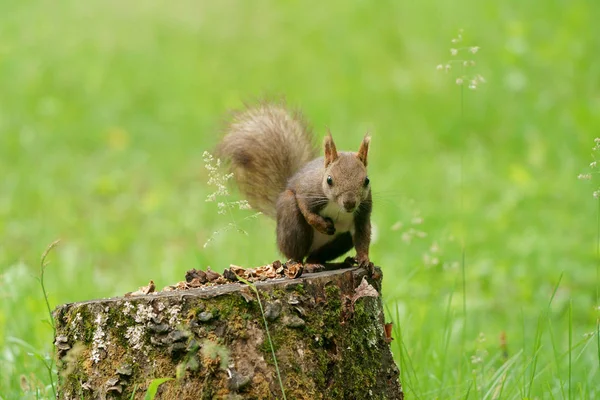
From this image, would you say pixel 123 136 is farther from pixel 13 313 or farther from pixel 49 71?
pixel 13 313

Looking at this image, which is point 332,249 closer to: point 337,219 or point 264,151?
point 337,219

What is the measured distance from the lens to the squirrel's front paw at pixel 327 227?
295 centimetres

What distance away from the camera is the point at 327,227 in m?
2.95

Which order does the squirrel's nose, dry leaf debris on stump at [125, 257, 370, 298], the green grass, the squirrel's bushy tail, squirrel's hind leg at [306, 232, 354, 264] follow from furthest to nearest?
1. the green grass
2. the squirrel's bushy tail
3. squirrel's hind leg at [306, 232, 354, 264]
4. the squirrel's nose
5. dry leaf debris on stump at [125, 257, 370, 298]

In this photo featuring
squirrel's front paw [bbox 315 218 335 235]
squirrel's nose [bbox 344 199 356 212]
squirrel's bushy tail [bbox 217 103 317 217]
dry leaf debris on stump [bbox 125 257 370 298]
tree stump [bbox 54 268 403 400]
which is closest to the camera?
tree stump [bbox 54 268 403 400]

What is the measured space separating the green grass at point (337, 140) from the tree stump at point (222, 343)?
2.84ft

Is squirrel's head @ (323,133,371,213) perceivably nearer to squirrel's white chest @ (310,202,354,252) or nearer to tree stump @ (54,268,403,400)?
squirrel's white chest @ (310,202,354,252)

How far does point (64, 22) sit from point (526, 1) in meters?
5.30

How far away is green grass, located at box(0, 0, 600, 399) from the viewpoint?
5.26m

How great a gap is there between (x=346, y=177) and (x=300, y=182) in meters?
0.24

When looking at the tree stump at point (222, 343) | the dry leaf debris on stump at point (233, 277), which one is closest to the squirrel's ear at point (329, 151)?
the dry leaf debris on stump at point (233, 277)

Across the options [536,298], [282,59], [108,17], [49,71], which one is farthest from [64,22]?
[536,298]

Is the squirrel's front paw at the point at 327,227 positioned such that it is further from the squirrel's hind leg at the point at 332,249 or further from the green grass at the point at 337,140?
the green grass at the point at 337,140

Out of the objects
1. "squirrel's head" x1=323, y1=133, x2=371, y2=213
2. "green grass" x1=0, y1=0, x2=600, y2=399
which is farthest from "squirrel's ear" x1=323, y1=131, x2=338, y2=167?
"green grass" x1=0, y1=0, x2=600, y2=399
